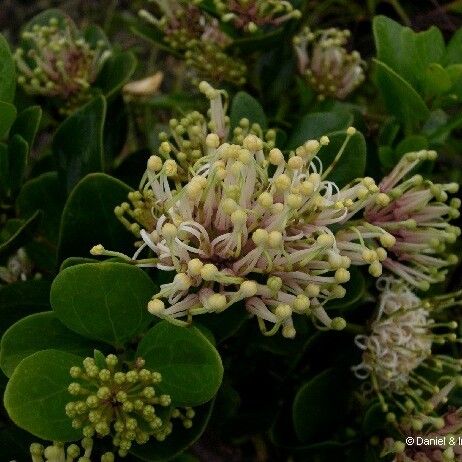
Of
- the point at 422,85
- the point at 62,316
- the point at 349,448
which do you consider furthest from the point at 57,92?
the point at 349,448

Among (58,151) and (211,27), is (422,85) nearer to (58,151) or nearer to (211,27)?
(211,27)

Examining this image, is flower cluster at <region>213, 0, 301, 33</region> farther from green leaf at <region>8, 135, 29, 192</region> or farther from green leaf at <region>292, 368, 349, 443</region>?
green leaf at <region>292, 368, 349, 443</region>

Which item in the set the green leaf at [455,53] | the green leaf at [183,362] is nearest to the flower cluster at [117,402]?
the green leaf at [183,362]

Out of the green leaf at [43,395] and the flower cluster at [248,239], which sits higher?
the flower cluster at [248,239]

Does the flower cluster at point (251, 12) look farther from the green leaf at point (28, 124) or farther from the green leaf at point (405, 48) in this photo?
the green leaf at point (28, 124)

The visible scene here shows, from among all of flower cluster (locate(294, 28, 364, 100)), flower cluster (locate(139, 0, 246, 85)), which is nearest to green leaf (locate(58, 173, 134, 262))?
flower cluster (locate(139, 0, 246, 85))

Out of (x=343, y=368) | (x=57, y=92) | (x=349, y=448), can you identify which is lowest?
(x=349, y=448)
